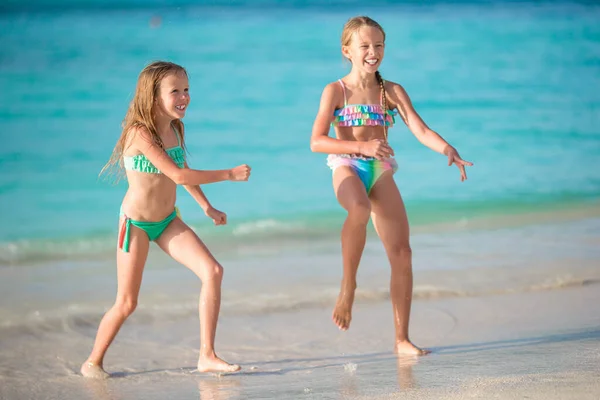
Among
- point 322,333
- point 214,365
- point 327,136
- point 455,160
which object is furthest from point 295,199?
point 214,365

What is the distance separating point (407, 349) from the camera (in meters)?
4.70

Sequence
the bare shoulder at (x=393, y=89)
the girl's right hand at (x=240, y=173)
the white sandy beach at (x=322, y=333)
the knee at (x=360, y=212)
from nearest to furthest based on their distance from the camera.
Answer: the white sandy beach at (x=322, y=333) < the girl's right hand at (x=240, y=173) < the knee at (x=360, y=212) < the bare shoulder at (x=393, y=89)

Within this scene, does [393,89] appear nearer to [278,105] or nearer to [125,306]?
[125,306]

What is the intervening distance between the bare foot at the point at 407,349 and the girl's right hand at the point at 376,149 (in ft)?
2.95

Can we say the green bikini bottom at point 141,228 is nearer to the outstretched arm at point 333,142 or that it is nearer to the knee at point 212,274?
the knee at point 212,274

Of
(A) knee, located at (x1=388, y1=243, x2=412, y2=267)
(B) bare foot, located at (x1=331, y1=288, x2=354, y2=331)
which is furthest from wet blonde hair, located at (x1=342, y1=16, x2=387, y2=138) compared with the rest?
(B) bare foot, located at (x1=331, y1=288, x2=354, y2=331)

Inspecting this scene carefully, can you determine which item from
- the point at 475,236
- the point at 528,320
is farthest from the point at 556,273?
the point at 475,236

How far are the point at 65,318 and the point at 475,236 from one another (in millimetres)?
3986

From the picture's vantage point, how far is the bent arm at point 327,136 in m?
4.61

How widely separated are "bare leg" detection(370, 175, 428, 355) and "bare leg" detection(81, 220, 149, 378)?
1129 millimetres

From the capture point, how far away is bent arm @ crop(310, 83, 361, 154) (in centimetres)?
461

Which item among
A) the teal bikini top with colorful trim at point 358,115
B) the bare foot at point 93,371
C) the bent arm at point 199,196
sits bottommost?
the bare foot at point 93,371

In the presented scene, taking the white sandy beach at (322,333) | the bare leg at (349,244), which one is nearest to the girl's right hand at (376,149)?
the bare leg at (349,244)

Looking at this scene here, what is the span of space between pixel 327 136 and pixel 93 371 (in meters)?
1.51
